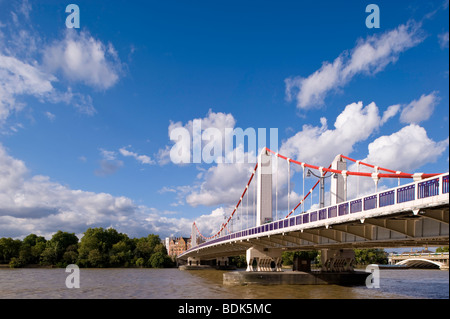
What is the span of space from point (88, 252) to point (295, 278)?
85.0 metres

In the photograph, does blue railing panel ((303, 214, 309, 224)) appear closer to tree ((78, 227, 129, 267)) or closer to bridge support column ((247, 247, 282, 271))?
bridge support column ((247, 247, 282, 271))

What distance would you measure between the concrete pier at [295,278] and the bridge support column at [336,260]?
119 cm

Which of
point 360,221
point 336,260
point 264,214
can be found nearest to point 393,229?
point 360,221

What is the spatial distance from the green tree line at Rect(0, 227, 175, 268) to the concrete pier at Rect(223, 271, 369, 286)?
77.4 metres

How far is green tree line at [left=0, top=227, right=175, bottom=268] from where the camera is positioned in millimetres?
113938

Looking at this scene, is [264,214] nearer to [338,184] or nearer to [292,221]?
[338,184]

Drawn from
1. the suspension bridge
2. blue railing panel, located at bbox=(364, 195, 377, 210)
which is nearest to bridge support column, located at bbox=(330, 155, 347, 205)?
the suspension bridge

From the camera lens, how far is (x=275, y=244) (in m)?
46.5

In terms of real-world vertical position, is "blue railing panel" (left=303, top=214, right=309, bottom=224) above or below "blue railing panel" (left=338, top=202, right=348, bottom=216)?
below

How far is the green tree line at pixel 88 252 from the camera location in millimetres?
113938

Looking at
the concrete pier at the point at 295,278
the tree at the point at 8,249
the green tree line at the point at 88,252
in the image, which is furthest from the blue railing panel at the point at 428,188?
A: the tree at the point at 8,249

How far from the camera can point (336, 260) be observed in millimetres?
48812

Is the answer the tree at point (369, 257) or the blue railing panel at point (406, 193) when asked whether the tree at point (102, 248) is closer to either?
the tree at point (369, 257)
